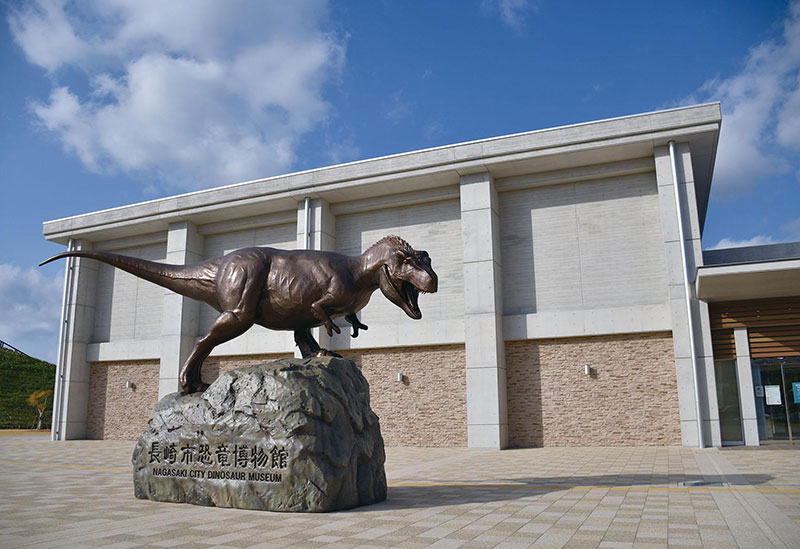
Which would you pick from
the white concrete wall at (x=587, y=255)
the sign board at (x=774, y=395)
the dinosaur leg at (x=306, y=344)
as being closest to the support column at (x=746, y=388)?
the sign board at (x=774, y=395)

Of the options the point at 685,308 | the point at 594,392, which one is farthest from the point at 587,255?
the point at 594,392

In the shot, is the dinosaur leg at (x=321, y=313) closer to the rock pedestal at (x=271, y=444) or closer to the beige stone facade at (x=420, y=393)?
the rock pedestal at (x=271, y=444)

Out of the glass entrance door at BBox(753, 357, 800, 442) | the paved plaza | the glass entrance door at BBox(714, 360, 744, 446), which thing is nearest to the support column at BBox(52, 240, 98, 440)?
the paved plaza

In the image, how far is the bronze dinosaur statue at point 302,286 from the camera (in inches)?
295

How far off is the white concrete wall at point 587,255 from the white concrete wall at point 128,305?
1318cm

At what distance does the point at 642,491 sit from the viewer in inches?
304

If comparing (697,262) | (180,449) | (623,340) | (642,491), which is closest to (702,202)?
A: (697,262)

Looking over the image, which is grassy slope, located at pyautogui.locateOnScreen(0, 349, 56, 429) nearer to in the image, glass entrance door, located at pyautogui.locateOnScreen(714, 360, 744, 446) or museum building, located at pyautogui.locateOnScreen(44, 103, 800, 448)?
museum building, located at pyautogui.locateOnScreen(44, 103, 800, 448)

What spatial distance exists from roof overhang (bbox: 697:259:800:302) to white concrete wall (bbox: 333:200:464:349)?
6485 millimetres

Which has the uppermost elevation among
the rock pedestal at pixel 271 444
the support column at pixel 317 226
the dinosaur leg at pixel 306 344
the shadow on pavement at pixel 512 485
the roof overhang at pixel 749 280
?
the support column at pixel 317 226

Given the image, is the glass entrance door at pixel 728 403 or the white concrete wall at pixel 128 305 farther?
the white concrete wall at pixel 128 305

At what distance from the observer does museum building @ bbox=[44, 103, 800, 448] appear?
1523 cm

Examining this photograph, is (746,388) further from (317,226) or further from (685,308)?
(317,226)

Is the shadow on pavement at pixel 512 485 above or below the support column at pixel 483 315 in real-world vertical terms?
below
